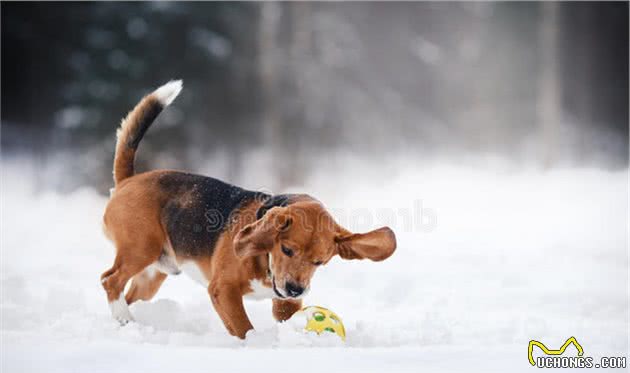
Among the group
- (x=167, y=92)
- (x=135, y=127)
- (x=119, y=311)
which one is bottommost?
(x=119, y=311)

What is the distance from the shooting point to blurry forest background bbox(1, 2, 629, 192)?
670 inches

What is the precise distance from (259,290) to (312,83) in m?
16.7

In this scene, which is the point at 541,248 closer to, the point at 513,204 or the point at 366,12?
the point at 513,204

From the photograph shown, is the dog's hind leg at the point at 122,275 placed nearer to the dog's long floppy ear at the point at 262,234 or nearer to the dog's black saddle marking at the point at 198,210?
the dog's black saddle marking at the point at 198,210

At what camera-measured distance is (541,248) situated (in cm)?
933

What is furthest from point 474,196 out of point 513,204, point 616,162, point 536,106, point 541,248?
point 536,106

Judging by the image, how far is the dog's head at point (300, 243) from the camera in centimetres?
402

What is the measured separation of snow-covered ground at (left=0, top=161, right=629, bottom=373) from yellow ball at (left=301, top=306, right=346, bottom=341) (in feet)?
0.27

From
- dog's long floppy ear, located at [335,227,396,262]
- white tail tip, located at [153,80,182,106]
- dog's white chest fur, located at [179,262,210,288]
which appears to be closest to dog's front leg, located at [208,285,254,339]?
dog's white chest fur, located at [179,262,210,288]

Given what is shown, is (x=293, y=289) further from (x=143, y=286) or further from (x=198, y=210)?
(x=143, y=286)

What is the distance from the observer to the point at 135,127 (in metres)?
5.77

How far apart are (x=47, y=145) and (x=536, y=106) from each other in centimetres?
1652

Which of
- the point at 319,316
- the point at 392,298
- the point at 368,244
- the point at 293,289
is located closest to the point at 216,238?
the point at 319,316

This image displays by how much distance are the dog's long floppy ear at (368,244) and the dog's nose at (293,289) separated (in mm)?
383
